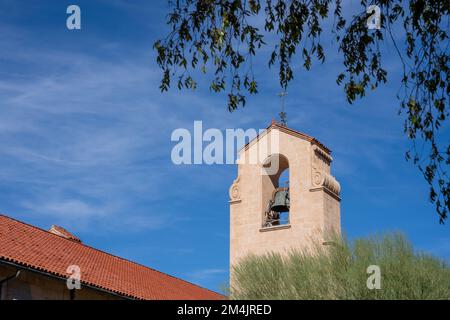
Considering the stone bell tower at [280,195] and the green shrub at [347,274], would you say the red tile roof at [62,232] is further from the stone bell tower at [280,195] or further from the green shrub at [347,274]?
the green shrub at [347,274]

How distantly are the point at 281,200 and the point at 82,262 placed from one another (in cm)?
646

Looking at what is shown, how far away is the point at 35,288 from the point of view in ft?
67.6

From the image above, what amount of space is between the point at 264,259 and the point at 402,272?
3722mm

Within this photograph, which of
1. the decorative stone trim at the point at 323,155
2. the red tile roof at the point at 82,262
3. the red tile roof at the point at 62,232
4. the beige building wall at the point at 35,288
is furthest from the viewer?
the red tile roof at the point at 62,232

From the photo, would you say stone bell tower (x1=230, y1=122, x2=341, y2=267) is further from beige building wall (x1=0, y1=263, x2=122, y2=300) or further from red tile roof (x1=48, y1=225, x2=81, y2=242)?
red tile roof (x1=48, y1=225, x2=81, y2=242)

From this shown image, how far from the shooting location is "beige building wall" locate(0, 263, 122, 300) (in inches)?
776

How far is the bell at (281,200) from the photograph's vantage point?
76.9ft

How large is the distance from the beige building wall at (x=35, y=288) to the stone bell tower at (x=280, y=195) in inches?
179

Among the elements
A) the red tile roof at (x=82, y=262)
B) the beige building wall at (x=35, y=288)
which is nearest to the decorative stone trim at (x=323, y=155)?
the red tile roof at (x=82, y=262)

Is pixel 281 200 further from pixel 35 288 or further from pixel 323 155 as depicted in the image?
pixel 35 288

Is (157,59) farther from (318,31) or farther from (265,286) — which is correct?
(265,286)

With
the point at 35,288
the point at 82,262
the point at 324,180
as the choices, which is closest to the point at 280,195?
the point at 324,180

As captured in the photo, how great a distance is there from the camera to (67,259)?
23172 mm
